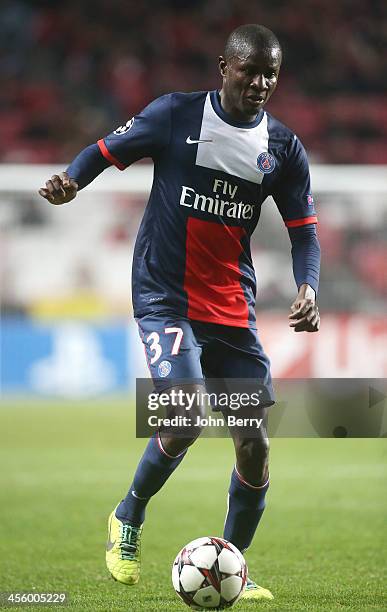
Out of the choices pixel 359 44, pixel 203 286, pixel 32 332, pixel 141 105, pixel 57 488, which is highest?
pixel 359 44

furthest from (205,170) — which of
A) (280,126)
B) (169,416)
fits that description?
(169,416)

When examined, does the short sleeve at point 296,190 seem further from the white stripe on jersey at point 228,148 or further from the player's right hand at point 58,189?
the player's right hand at point 58,189

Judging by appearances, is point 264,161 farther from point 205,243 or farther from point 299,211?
point 205,243

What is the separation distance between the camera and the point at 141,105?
1574cm

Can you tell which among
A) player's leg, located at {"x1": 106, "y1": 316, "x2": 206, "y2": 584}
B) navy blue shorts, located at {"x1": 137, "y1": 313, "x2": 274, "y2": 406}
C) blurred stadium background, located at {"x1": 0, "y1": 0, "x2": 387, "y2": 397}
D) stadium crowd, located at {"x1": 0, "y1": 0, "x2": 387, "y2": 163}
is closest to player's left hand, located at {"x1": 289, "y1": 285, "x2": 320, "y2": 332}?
navy blue shorts, located at {"x1": 137, "y1": 313, "x2": 274, "y2": 406}

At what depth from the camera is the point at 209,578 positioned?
3.69 meters

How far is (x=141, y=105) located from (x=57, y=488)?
31.9 feet

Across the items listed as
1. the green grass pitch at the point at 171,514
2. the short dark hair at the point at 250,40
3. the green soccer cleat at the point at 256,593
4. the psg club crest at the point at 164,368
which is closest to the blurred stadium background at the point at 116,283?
the green grass pitch at the point at 171,514

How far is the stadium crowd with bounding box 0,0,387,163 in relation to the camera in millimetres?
15648

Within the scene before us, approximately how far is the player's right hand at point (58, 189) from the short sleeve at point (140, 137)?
251 mm

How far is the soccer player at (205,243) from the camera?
13.6 feet

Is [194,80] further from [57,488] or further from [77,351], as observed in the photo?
[57,488]

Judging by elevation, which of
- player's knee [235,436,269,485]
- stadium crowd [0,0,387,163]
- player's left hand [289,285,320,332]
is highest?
stadium crowd [0,0,387,163]

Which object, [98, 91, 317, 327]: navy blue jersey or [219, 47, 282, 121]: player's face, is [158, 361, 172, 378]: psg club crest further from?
[219, 47, 282, 121]: player's face
